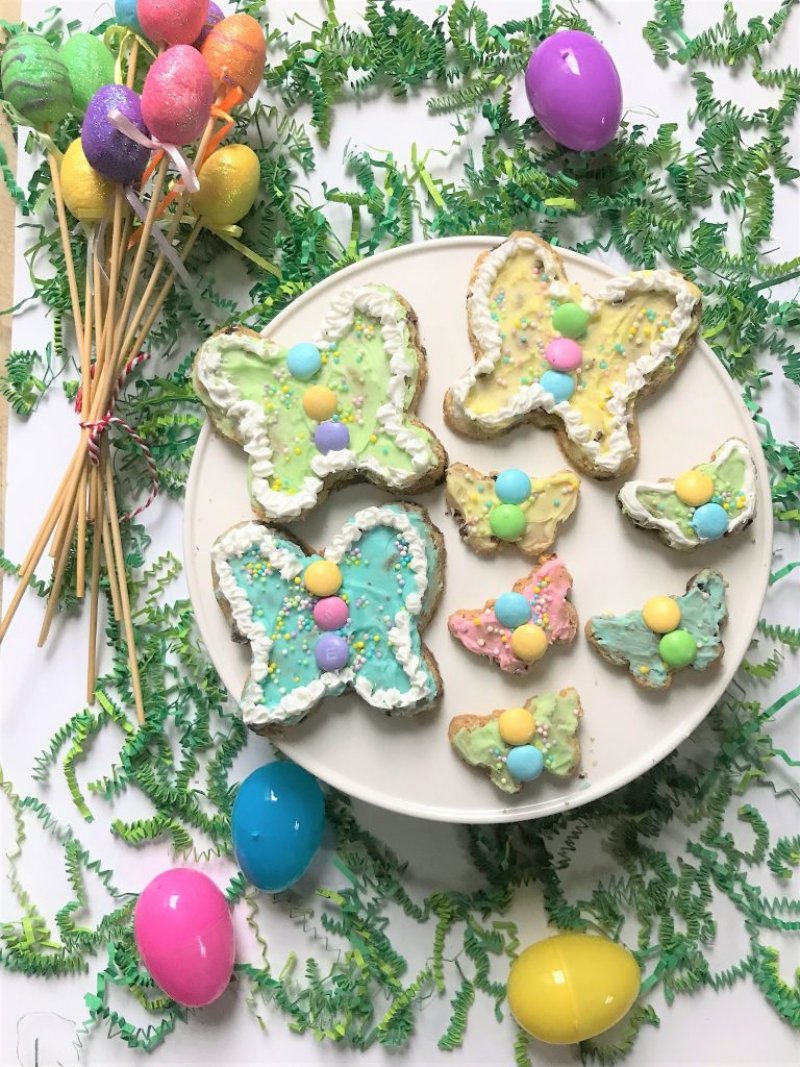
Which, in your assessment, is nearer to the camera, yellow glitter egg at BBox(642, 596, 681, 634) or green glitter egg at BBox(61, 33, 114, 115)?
yellow glitter egg at BBox(642, 596, 681, 634)

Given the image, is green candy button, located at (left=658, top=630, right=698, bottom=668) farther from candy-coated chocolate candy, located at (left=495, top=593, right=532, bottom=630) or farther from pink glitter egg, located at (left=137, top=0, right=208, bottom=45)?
pink glitter egg, located at (left=137, top=0, right=208, bottom=45)

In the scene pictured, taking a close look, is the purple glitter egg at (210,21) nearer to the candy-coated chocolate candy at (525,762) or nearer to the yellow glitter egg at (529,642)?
the yellow glitter egg at (529,642)

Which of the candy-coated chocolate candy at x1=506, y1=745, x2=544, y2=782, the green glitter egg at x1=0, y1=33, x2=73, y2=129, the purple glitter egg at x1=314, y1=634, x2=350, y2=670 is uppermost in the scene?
the green glitter egg at x1=0, y1=33, x2=73, y2=129

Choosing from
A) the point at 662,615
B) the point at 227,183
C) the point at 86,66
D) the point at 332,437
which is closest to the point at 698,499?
the point at 662,615

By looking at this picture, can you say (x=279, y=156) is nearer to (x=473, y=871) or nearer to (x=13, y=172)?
(x=13, y=172)

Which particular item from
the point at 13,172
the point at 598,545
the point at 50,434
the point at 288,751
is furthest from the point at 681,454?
the point at 13,172

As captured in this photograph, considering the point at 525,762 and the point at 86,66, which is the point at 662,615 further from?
the point at 86,66

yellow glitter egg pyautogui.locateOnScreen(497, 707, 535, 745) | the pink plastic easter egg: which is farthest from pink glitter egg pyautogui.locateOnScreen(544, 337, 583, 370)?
the pink plastic easter egg
